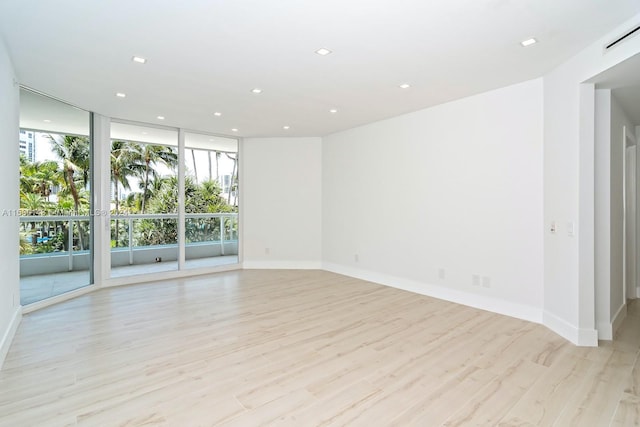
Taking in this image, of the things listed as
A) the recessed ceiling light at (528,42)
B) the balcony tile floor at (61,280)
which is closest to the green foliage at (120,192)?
the balcony tile floor at (61,280)

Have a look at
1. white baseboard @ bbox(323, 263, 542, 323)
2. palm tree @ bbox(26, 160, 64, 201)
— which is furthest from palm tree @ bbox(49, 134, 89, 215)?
white baseboard @ bbox(323, 263, 542, 323)

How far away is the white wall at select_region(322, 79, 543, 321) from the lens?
12.3 ft

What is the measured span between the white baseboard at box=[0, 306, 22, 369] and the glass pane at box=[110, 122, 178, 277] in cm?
210

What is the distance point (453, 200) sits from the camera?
451 cm

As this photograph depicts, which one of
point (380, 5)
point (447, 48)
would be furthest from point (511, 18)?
A: point (380, 5)

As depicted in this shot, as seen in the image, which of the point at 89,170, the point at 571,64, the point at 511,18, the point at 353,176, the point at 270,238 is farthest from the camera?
the point at 270,238

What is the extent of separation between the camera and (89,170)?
5164 mm

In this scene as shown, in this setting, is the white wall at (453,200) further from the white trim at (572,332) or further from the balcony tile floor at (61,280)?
the balcony tile floor at (61,280)

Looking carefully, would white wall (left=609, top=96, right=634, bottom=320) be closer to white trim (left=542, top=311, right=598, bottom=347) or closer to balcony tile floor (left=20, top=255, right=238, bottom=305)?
white trim (left=542, top=311, right=598, bottom=347)

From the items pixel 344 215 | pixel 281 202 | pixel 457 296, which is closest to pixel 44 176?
pixel 281 202

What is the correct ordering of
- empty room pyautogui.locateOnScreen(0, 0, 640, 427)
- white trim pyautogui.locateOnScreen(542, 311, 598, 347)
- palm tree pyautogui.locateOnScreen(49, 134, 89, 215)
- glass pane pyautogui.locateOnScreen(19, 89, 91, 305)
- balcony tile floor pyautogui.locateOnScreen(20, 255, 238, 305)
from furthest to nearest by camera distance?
palm tree pyautogui.locateOnScreen(49, 134, 89, 215), balcony tile floor pyautogui.locateOnScreen(20, 255, 238, 305), glass pane pyautogui.locateOnScreen(19, 89, 91, 305), white trim pyautogui.locateOnScreen(542, 311, 598, 347), empty room pyautogui.locateOnScreen(0, 0, 640, 427)

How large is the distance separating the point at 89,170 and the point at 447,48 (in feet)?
17.7

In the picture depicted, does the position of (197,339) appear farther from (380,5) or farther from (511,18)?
(511,18)

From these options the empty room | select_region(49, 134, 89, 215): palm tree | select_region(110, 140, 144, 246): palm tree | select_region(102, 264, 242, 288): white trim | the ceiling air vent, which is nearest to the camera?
the empty room
